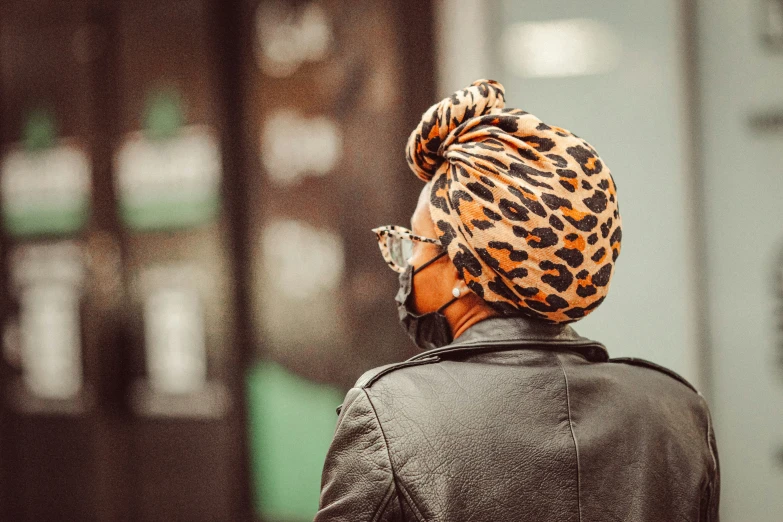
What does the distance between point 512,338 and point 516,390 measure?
105mm

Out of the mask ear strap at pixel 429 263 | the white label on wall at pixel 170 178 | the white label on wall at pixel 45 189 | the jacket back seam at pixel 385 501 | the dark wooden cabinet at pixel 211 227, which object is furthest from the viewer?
the white label on wall at pixel 45 189

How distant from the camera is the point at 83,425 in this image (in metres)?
5.25

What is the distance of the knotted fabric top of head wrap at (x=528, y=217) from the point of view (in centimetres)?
146

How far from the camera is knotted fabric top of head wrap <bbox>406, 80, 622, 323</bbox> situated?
1.46 m

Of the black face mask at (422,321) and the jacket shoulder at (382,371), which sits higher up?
the black face mask at (422,321)

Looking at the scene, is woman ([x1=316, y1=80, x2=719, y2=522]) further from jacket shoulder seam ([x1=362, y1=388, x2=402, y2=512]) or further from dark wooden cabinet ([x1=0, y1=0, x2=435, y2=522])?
dark wooden cabinet ([x1=0, y1=0, x2=435, y2=522])

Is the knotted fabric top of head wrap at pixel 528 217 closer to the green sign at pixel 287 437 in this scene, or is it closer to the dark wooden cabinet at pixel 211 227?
the dark wooden cabinet at pixel 211 227

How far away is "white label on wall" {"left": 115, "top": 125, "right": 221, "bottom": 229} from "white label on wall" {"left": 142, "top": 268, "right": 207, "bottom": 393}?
356mm

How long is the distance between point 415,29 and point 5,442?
397cm

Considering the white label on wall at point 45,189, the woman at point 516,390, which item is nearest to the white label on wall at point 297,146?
the white label on wall at point 45,189

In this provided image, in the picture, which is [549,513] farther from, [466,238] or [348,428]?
[466,238]

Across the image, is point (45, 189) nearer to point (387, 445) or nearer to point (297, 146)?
point (297, 146)

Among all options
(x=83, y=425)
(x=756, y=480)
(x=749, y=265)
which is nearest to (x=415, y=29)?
(x=749, y=265)

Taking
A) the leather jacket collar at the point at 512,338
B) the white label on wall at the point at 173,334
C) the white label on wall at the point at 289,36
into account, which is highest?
the white label on wall at the point at 289,36
